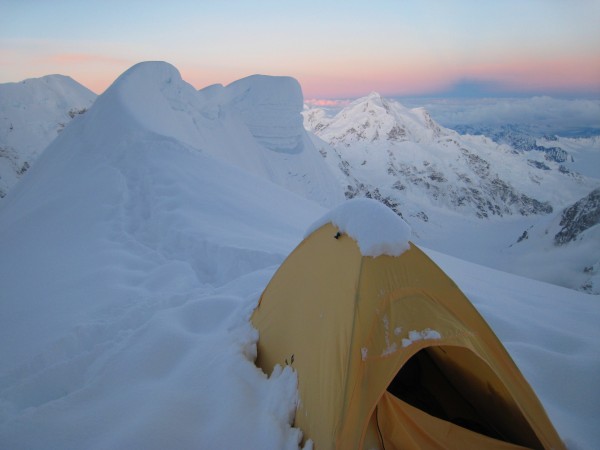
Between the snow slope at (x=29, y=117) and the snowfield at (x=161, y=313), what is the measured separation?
43.5 m

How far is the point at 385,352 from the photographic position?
9.04 ft

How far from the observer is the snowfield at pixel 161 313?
3.02 meters

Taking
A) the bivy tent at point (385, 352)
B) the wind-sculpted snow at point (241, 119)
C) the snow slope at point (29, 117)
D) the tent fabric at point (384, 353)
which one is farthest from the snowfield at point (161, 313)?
the snow slope at point (29, 117)

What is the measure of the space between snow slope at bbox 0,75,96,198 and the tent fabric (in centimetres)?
5400

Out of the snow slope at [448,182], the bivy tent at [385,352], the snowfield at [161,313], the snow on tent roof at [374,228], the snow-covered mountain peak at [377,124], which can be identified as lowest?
the snow slope at [448,182]

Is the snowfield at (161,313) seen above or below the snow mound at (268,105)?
below

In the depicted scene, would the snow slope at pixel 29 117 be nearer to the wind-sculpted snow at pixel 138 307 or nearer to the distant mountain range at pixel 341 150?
the distant mountain range at pixel 341 150

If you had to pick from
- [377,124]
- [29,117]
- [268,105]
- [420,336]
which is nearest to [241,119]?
[268,105]

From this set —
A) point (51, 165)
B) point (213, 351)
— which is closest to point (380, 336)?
point (213, 351)

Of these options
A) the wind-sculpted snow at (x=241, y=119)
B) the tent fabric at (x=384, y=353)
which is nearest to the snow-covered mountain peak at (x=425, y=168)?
the wind-sculpted snow at (x=241, y=119)

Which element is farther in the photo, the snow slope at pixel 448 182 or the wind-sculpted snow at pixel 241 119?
the snow slope at pixel 448 182

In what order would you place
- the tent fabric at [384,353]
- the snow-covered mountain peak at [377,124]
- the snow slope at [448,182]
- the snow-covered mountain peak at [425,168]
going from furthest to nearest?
the snow-covered mountain peak at [377,124] < the snow-covered mountain peak at [425,168] < the snow slope at [448,182] < the tent fabric at [384,353]

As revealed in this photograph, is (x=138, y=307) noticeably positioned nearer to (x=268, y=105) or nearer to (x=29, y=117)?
(x=268, y=105)

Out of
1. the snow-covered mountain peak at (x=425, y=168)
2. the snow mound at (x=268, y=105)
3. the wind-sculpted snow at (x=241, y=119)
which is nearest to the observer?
the wind-sculpted snow at (x=241, y=119)
